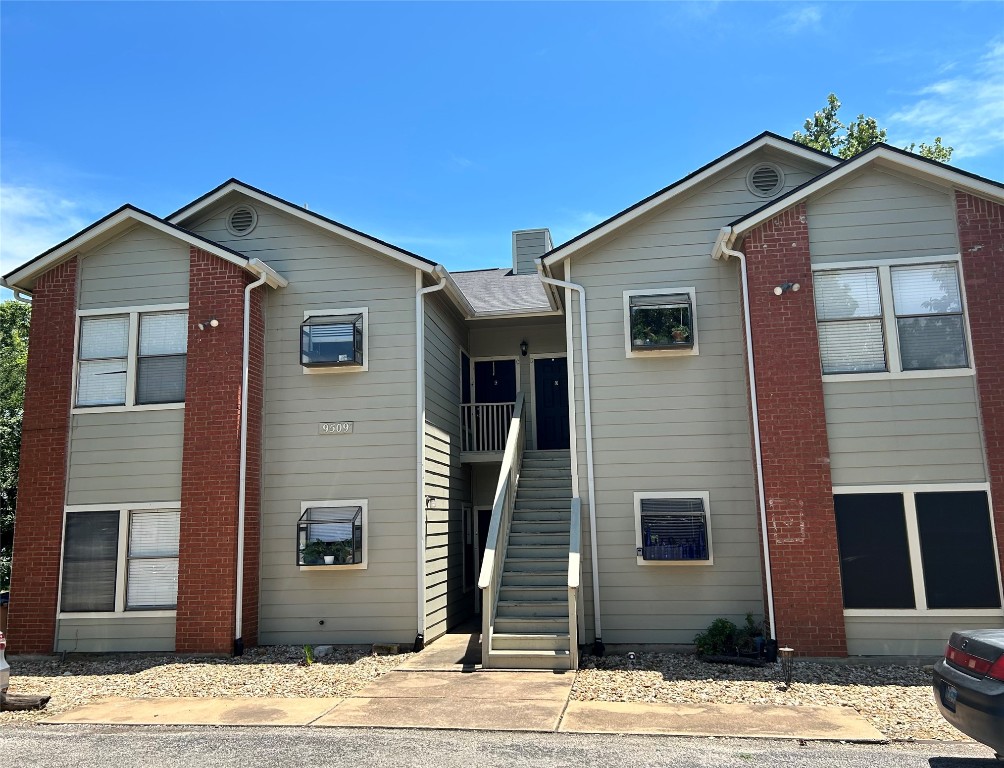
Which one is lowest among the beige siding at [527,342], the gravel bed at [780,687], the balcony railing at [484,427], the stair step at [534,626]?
the gravel bed at [780,687]

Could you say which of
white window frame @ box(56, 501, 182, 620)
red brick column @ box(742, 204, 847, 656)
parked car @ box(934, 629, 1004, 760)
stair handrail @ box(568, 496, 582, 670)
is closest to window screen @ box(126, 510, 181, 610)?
white window frame @ box(56, 501, 182, 620)

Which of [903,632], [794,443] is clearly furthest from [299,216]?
[903,632]

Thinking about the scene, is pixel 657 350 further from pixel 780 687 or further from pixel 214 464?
pixel 214 464

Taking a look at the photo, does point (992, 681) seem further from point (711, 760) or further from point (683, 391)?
point (683, 391)

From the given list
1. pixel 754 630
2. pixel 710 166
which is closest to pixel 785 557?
pixel 754 630

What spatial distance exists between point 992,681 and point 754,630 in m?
5.20

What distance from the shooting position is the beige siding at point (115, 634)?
10992mm

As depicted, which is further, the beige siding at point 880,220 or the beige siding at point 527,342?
the beige siding at point 527,342

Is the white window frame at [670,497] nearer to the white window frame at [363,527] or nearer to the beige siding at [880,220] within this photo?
the beige siding at [880,220]

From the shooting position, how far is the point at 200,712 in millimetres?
7887

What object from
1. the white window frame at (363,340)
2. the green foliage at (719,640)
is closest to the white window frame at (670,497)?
the green foliage at (719,640)

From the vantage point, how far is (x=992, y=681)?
5.17m

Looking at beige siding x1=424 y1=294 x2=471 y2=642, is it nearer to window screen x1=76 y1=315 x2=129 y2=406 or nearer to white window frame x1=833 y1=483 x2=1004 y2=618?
window screen x1=76 y1=315 x2=129 y2=406

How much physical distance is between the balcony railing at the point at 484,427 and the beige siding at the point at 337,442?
2961mm
